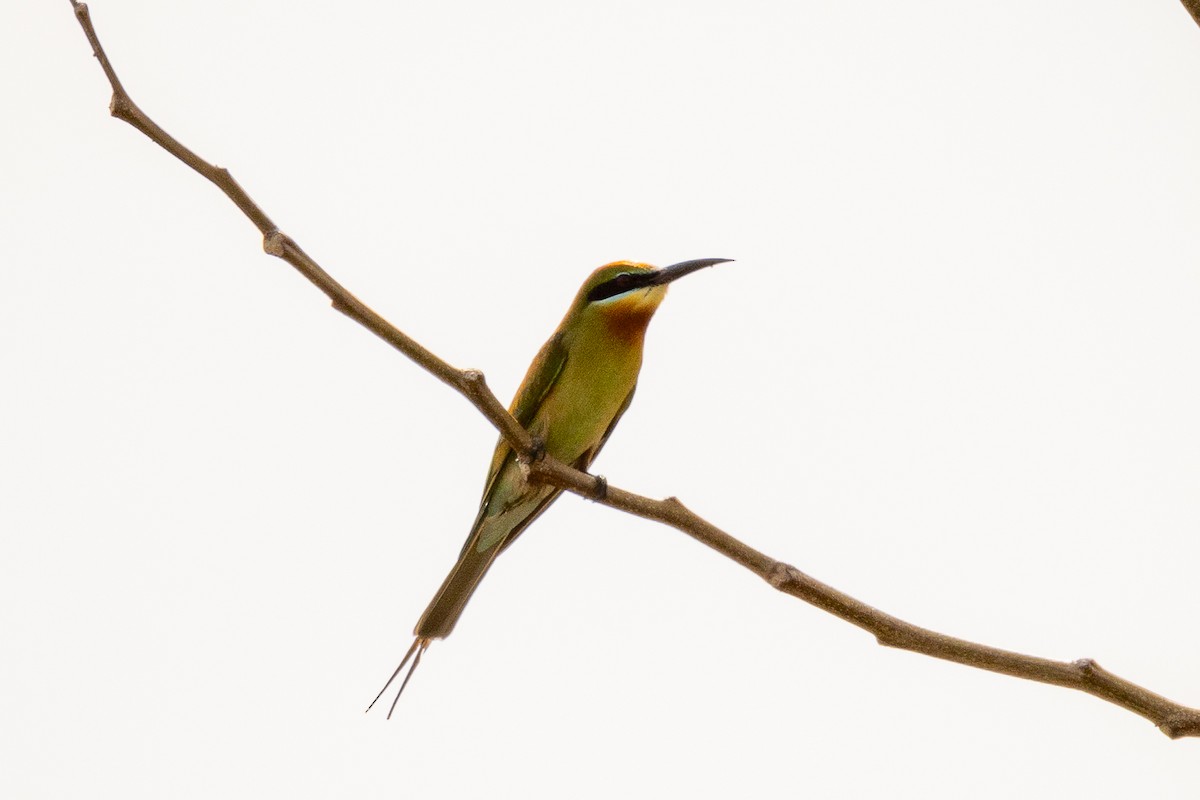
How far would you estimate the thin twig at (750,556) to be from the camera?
4.75 feet

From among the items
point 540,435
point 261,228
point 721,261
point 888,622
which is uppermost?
point 721,261

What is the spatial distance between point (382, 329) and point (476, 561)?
1.59m

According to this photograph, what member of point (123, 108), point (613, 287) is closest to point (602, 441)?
point (613, 287)

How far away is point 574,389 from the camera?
128 inches

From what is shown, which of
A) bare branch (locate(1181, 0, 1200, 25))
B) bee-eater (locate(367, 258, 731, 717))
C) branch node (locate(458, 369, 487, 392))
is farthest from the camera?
bee-eater (locate(367, 258, 731, 717))

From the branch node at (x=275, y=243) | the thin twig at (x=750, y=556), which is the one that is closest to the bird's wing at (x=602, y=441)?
the thin twig at (x=750, y=556)

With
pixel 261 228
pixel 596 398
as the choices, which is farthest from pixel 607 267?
pixel 261 228

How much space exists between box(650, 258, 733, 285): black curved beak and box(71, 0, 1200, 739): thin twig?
48.6 inches

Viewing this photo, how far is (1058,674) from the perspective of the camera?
4.84ft

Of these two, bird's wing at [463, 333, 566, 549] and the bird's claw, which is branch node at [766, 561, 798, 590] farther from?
bird's wing at [463, 333, 566, 549]

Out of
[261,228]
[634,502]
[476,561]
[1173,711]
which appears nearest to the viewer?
[1173,711]

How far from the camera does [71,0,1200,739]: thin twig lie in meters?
1.45

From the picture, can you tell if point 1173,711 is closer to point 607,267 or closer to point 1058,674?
point 1058,674

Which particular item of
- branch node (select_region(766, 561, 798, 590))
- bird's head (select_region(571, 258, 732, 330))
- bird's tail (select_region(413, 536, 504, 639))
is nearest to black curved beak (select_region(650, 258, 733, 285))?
bird's head (select_region(571, 258, 732, 330))
